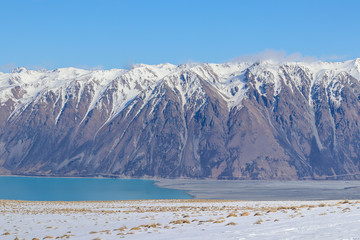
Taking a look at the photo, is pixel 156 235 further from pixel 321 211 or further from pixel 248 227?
pixel 321 211

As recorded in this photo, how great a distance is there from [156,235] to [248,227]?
3.90 metres

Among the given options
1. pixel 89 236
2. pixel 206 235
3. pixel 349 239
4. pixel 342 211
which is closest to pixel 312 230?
pixel 349 239

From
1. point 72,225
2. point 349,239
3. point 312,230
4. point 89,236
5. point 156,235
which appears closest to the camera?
point 349,239

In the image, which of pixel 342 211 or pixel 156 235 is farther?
pixel 342 211

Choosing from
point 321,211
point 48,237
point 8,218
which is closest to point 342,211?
point 321,211

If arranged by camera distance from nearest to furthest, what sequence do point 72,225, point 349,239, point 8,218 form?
point 349,239, point 72,225, point 8,218

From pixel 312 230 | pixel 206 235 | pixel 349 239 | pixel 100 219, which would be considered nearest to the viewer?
pixel 349 239

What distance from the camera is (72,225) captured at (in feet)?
101

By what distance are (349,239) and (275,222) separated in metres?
5.64

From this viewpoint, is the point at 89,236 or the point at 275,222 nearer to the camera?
the point at 275,222

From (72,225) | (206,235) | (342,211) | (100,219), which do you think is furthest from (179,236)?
(100,219)

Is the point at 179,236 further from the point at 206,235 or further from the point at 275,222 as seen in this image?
the point at 275,222

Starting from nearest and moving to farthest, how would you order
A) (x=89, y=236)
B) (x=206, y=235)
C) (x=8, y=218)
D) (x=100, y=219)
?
(x=206, y=235), (x=89, y=236), (x=100, y=219), (x=8, y=218)

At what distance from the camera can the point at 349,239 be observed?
1655cm
